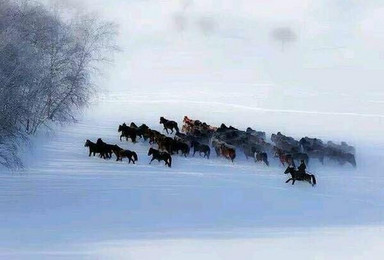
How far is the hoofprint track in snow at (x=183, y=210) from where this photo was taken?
28.5 feet

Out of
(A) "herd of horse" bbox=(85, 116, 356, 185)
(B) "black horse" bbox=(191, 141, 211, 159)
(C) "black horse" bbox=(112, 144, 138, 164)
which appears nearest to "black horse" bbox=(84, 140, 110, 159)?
(A) "herd of horse" bbox=(85, 116, 356, 185)

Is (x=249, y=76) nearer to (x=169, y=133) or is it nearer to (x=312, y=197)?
(x=169, y=133)

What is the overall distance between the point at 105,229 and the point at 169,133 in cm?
1631

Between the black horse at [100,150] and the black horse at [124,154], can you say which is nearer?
the black horse at [124,154]

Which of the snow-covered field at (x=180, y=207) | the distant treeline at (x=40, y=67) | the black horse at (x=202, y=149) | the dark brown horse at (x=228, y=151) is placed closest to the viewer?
the snow-covered field at (x=180, y=207)

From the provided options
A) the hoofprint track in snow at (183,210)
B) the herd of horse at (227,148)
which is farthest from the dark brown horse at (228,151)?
the hoofprint track in snow at (183,210)

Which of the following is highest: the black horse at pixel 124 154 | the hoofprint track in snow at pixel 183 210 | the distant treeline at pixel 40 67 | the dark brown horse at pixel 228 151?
the distant treeline at pixel 40 67

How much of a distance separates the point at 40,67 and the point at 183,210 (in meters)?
11.7

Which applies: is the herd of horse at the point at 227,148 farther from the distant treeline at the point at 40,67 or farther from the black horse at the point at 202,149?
the distant treeline at the point at 40,67

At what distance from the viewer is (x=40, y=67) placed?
20688 millimetres

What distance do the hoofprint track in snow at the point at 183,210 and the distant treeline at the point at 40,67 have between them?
1626mm

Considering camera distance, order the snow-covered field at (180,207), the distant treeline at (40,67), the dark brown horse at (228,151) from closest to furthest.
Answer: the snow-covered field at (180,207) < the distant treeline at (40,67) < the dark brown horse at (228,151)

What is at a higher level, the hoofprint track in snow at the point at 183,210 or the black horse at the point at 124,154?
the black horse at the point at 124,154

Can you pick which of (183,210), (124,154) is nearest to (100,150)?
(124,154)
